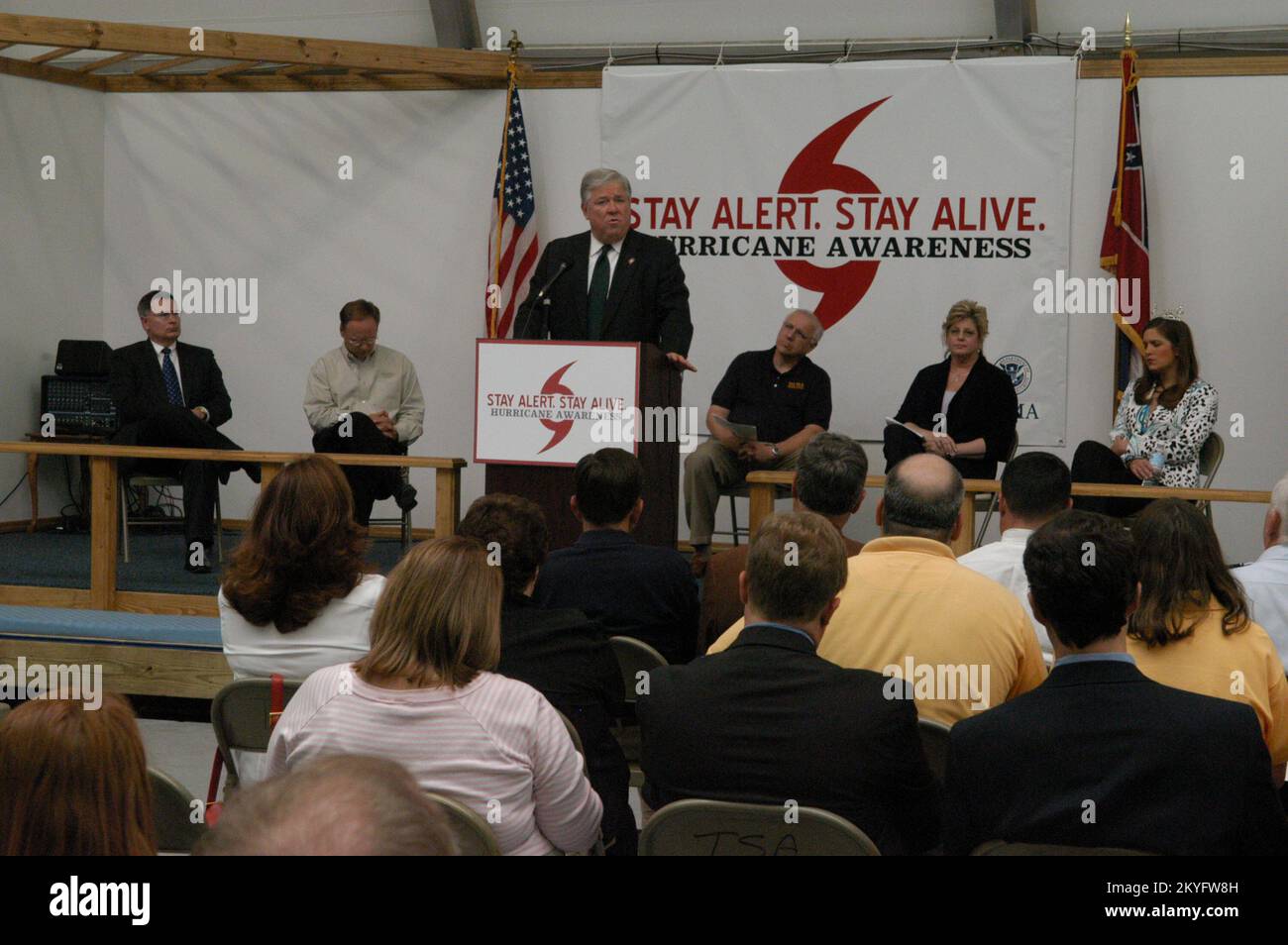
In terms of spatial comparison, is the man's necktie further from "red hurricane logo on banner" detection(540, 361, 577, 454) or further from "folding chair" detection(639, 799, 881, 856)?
"folding chair" detection(639, 799, 881, 856)

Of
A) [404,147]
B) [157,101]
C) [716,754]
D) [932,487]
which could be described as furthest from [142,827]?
[157,101]

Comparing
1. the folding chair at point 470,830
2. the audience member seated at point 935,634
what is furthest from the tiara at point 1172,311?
the folding chair at point 470,830

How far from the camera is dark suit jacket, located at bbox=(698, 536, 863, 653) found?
11.5 ft

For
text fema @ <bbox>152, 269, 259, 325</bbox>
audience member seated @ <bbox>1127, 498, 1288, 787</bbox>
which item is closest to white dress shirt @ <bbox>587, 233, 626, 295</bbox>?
audience member seated @ <bbox>1127, 498, 1288, 787</bbox>

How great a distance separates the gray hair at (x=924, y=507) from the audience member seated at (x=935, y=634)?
15cm

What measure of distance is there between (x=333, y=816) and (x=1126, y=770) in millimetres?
1380

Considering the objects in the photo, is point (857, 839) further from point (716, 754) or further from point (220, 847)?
point (220, 847)

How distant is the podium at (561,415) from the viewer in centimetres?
459

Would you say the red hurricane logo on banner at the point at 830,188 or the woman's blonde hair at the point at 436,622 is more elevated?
the red hurricane logo on banner at the point at 830,188

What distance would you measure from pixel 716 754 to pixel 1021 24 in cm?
591

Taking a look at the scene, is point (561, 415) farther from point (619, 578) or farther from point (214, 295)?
point (214, 295)

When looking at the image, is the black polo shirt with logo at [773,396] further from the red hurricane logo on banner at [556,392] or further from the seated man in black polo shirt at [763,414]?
the red hurricane logo on banner at [556,392]

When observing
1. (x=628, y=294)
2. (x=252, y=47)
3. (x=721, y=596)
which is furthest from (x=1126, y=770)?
(x=252, y=47)

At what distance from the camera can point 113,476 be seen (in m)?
5.23
